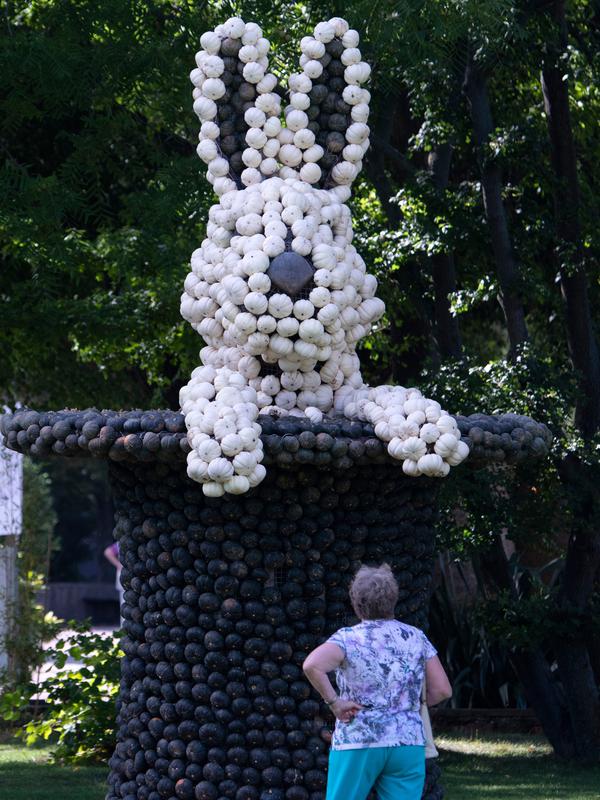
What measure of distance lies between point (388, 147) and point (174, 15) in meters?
1.71

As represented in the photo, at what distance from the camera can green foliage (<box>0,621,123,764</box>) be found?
8969 mm

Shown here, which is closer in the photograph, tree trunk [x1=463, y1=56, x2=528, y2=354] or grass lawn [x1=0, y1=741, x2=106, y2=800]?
grass lawn [x1=0, y1=741, x2=106, y2=800]

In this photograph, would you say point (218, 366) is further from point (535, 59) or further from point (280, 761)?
point (535, 59)

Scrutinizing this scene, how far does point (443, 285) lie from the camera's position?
30.5 feet

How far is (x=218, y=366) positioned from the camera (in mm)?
5566

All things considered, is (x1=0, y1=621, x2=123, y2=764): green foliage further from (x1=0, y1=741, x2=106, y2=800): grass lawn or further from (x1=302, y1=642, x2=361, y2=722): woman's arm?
(x1=302, y1=642, x2=361, y2=722): woman's arm

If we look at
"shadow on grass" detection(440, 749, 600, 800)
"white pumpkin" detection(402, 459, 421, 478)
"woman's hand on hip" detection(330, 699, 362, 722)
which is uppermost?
"white pumpkin" detection(402, 459, 421, 478)

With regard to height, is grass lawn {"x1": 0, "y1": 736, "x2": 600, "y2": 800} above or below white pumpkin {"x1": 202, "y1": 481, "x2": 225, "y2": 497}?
below

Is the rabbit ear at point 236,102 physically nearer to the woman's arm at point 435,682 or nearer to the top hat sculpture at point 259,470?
the top hat sculpture at point 259,470

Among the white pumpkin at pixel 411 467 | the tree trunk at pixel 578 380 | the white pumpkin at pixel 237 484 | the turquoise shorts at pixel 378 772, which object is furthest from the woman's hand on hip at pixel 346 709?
the tree trunk at pixel 578 380

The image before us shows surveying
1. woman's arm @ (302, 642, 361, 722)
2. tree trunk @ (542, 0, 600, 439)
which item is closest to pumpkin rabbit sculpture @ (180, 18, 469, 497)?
woman's arm @ (302, 642, 361, 722)

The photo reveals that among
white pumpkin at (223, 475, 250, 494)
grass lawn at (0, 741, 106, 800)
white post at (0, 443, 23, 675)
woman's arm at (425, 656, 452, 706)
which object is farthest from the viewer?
white post at (0, 443, 23, 675)

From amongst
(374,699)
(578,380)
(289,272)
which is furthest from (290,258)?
(578,380)

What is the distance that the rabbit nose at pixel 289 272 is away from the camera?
526cm
